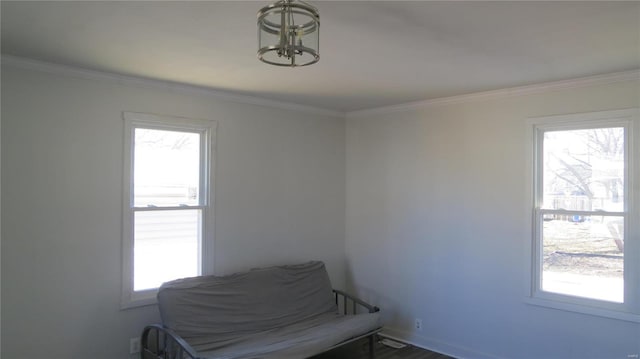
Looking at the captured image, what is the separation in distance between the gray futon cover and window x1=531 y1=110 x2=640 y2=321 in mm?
1662

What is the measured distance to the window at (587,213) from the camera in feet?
11.0

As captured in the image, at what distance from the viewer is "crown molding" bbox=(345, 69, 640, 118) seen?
133 inches

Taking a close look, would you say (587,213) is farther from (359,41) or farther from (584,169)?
(359,41)

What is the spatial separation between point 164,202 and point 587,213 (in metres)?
3.54

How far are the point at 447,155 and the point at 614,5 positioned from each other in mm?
2357

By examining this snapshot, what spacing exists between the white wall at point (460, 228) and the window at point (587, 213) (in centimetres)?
10

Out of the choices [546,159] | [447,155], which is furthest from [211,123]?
[546,159]

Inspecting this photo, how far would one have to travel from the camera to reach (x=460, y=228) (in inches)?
169

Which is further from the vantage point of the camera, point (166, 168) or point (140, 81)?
point (166, 168)

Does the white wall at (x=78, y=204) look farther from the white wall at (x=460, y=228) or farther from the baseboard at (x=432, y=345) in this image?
the baseboard at (x=432, y=345)

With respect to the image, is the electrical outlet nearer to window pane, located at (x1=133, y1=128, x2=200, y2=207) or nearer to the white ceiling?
window pane, located at (x1=133, y1=128, x2=200, y2=207)

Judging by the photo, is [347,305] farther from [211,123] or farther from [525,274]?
[211,123]

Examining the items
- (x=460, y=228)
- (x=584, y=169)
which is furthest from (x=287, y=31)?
(x=460, y=228)

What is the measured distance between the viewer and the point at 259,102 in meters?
4.45
